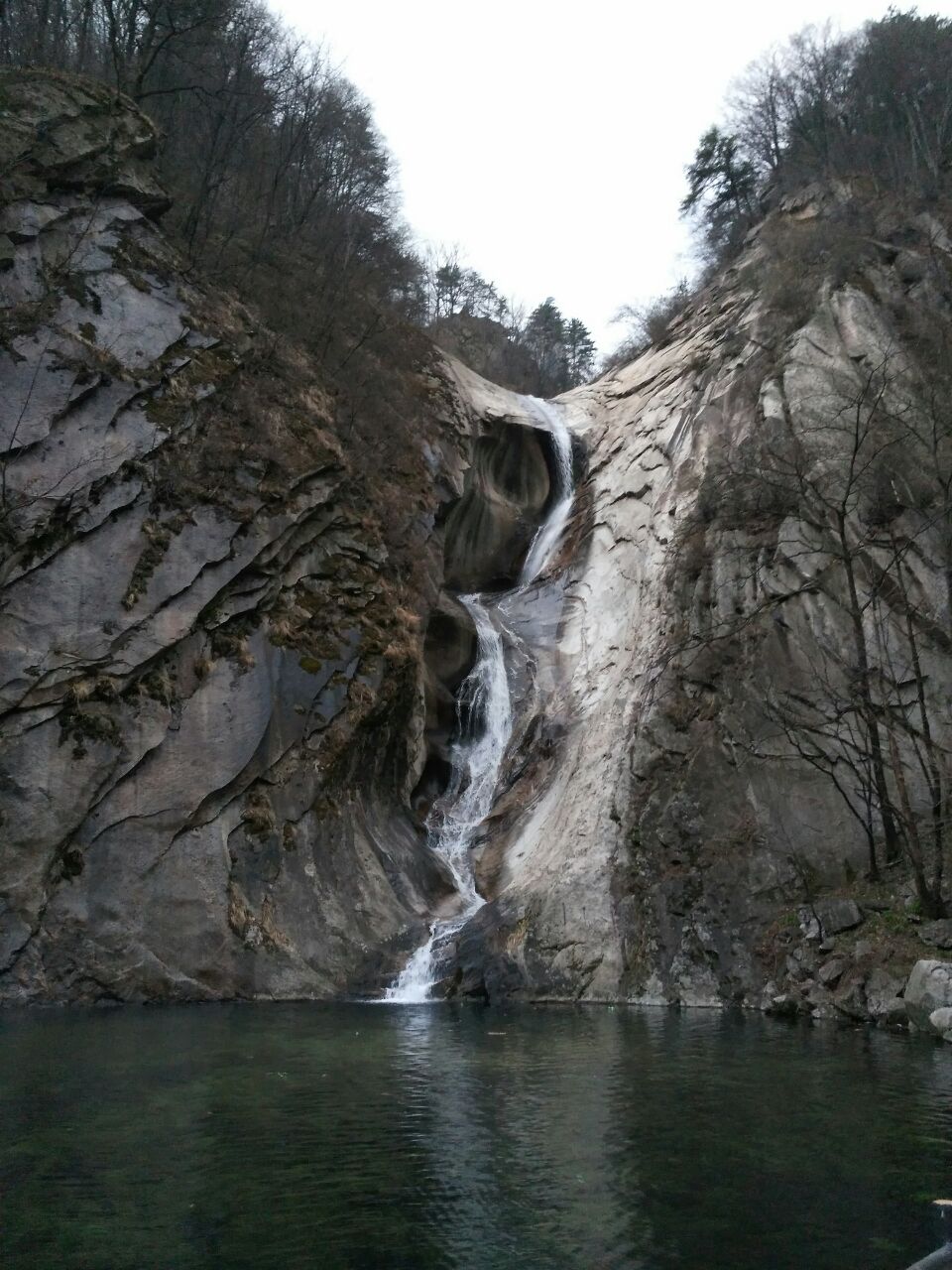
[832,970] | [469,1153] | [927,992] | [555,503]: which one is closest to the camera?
[469,1153]

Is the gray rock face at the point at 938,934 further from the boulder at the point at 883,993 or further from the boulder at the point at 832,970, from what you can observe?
the boulder at the point at 832,970

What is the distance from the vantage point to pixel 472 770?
25.2 m

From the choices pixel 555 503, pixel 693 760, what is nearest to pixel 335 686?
pixel 693 760

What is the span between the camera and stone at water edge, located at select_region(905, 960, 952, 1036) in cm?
1307

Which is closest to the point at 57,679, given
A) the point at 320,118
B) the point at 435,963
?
the point at 435,963

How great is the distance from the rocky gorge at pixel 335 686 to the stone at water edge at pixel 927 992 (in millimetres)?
64

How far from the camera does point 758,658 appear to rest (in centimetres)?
1991

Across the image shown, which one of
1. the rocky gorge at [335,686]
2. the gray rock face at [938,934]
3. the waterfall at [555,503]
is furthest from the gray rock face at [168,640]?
the gray rock face at [938,934]

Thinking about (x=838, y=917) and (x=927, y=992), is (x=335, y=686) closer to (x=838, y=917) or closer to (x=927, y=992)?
(x=838, y=917)

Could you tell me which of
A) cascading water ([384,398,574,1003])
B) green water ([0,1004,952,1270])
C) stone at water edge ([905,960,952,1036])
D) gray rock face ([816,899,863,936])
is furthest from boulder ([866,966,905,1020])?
cascading water ([384,398,574,1003])

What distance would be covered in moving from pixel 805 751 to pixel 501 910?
6.41 m

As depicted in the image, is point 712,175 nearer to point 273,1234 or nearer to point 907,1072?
point 907,1072

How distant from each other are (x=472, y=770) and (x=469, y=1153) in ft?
57.9

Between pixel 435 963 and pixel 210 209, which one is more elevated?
pixel 210 209
